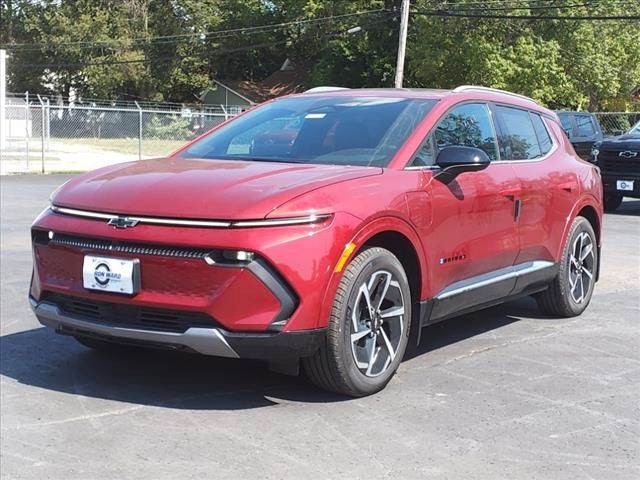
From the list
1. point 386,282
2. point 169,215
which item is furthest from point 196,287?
point 386,282

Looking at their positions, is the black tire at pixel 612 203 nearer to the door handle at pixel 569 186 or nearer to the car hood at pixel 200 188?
the door handle at pixel 569 186

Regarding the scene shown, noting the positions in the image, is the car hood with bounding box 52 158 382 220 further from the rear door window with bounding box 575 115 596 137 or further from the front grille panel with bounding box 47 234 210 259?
the rear door window with bounding box 575 115 596 137

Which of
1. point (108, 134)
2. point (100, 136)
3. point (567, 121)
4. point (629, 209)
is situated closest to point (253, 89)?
point (100, 136)

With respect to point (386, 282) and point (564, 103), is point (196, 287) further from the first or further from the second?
point (564, 103)

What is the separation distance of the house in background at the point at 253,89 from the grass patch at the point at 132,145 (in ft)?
80.8

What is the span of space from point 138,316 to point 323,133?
1.77 meters

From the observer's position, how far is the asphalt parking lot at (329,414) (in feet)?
11.5

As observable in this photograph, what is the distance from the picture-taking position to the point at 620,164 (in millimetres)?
14445

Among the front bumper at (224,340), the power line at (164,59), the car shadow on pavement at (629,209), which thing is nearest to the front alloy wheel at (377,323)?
the front bumper at (224,340)

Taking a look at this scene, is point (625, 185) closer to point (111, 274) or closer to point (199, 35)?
point (111, 274)

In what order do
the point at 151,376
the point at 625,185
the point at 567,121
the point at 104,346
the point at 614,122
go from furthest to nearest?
the point at 614,122, the point at 567,121, the point at 625,185, the point at 104,346, the point at 151,376

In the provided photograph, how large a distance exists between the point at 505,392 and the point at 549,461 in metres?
0.95

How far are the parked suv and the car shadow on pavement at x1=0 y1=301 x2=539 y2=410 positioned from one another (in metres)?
13.3

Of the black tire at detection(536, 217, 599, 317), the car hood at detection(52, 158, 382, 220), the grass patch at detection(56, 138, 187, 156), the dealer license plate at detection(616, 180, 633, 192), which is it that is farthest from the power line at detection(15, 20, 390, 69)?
the car hood at detection(52, 158, 382, 220)
